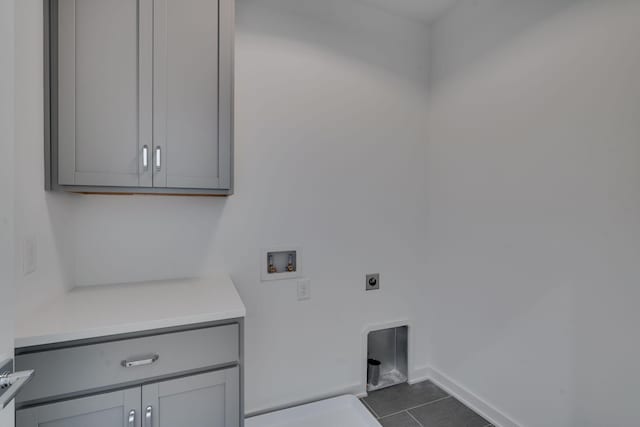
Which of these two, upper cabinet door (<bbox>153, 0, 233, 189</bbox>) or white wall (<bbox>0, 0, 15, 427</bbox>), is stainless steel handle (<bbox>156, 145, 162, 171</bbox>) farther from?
white wall (<bbox>0, 0, 15, 427</bbox>)

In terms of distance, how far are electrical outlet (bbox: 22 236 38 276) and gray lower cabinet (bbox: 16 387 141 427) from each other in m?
0.46

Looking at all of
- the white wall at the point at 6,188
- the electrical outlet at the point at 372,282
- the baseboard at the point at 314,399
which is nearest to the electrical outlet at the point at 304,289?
the electrical outlet at the point at 372,282

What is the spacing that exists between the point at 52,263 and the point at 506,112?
2364 millimetres

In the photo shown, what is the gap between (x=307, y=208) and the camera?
6.44 feet

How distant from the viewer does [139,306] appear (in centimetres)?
125

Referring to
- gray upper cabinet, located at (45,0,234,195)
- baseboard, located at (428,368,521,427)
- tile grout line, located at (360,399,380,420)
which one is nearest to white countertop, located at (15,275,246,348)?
gray upper cabinet, located at (45,0,234,195)

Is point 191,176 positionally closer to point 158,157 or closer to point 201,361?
point 158,157

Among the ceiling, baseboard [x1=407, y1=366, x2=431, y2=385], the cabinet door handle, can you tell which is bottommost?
baseboard [x1=407, y1=366, x2=431, y2=385]

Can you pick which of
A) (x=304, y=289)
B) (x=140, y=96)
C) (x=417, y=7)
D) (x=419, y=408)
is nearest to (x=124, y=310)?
(x=140, y=96)

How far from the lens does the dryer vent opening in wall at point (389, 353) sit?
2.29 meters

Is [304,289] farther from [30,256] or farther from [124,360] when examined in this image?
[30,256]

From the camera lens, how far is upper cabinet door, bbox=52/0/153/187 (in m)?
1.25

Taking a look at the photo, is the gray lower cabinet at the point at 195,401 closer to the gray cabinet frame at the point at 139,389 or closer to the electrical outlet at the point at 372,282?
the gray cabinet frame at the point at 139,389

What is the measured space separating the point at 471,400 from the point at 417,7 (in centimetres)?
259
